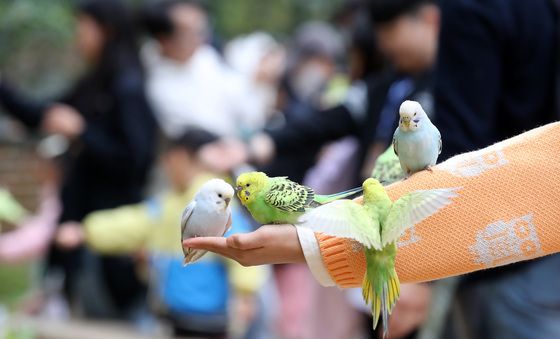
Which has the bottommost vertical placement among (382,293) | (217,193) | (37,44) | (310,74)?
(382,293)

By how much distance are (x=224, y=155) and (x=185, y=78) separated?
4.07 ft

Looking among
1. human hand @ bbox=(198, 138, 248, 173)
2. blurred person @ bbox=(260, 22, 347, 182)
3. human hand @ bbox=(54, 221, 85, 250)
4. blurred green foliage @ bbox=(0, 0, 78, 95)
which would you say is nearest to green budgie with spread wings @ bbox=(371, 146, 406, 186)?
human hand @ bbox=(198, 138, 248, 173)

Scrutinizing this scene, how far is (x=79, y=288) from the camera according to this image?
428 centimetres

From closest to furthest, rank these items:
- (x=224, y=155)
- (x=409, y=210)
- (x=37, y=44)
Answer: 1. (x=409, y=210)
2. (x=224, y=155)
3. (x=37, y=44)

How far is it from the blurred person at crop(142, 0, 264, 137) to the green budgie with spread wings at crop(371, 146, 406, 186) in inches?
97.8

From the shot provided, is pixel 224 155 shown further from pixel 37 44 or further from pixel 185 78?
pixel 37 44

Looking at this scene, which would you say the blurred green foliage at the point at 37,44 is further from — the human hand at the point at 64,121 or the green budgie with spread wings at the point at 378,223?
the green budgie with spread wings at the point at 378,223

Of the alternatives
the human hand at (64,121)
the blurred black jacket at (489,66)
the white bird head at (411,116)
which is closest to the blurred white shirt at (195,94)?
the human hand at (64,121)

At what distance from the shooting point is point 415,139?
1.50 meters

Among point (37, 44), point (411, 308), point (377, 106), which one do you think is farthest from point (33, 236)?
point (37, 44)

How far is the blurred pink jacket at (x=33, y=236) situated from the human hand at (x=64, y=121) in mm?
365

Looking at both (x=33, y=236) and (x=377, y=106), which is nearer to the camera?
(x=377, y=106)

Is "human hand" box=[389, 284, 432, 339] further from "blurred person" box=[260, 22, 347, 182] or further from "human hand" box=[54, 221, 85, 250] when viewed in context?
"blurred person" box=[260, 22, 347, 182]

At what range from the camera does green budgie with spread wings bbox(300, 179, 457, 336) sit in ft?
4.51
